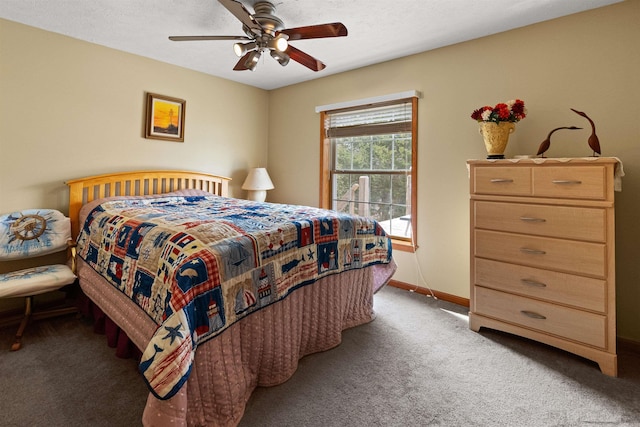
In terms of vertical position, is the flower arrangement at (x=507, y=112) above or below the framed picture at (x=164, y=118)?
below

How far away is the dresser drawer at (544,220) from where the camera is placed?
197cm

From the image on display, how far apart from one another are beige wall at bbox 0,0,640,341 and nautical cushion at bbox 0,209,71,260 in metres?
0.31

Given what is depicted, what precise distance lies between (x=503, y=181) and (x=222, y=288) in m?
2.02

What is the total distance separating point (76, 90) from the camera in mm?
3029

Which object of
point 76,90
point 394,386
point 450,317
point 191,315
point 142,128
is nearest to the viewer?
point 191,315

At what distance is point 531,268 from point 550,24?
1924 mm

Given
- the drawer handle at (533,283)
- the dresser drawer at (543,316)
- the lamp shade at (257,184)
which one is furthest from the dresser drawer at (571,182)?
the lamp shade at (257,184)

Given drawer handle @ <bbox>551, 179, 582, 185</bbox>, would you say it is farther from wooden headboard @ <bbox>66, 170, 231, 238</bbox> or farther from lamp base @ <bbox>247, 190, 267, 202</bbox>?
wooden headboard @ <bbox>66, 170, 231, 238</bbox>

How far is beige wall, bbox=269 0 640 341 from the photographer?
7.45 ft

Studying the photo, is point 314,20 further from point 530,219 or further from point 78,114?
point 78,114

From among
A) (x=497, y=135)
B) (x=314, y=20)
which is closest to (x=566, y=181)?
(x=497, y=135)

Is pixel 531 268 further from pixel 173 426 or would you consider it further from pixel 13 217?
pixel 13 217

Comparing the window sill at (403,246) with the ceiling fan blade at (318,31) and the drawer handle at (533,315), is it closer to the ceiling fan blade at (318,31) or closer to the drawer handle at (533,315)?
the drawer handle at (533,315)

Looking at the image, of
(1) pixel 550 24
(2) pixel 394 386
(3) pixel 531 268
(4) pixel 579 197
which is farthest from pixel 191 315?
(1) pixel 550 24
